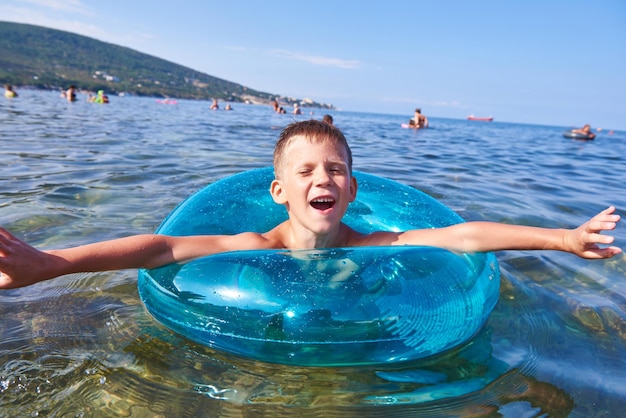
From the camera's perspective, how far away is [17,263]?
166 centimetres

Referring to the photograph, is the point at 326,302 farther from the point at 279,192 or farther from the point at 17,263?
the point at 17,263

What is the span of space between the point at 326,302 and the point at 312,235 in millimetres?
507

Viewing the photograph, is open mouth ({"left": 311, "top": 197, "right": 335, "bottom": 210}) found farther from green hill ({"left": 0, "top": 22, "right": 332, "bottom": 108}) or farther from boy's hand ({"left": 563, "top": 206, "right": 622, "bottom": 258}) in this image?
green hill ({"left": 0, "top": 22, "right": 332, "bottom": 108})

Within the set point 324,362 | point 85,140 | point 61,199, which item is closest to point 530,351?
point 324,362

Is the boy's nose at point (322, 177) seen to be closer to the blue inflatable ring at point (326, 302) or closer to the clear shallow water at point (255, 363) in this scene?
the blue inflatable ring at point (326, 302)

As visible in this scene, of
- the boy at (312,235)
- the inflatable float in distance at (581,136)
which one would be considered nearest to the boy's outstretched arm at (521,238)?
the boy at (312,235)

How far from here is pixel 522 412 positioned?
71.9 inches

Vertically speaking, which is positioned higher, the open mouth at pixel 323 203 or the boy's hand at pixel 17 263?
the open mouth at pixel 323 203

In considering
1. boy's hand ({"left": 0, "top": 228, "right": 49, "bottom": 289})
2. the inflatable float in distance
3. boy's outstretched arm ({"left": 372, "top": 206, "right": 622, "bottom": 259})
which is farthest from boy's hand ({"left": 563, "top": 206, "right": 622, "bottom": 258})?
the inflatable float in distance

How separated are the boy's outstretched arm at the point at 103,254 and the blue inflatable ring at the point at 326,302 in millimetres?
107

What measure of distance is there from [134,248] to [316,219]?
2.72ft

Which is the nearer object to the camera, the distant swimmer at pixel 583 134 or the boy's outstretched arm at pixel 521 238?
the boy's outstretched arm at pixel 521 238

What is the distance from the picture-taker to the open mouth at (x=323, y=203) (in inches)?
89.7

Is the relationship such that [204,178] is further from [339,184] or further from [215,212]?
[339,184]
